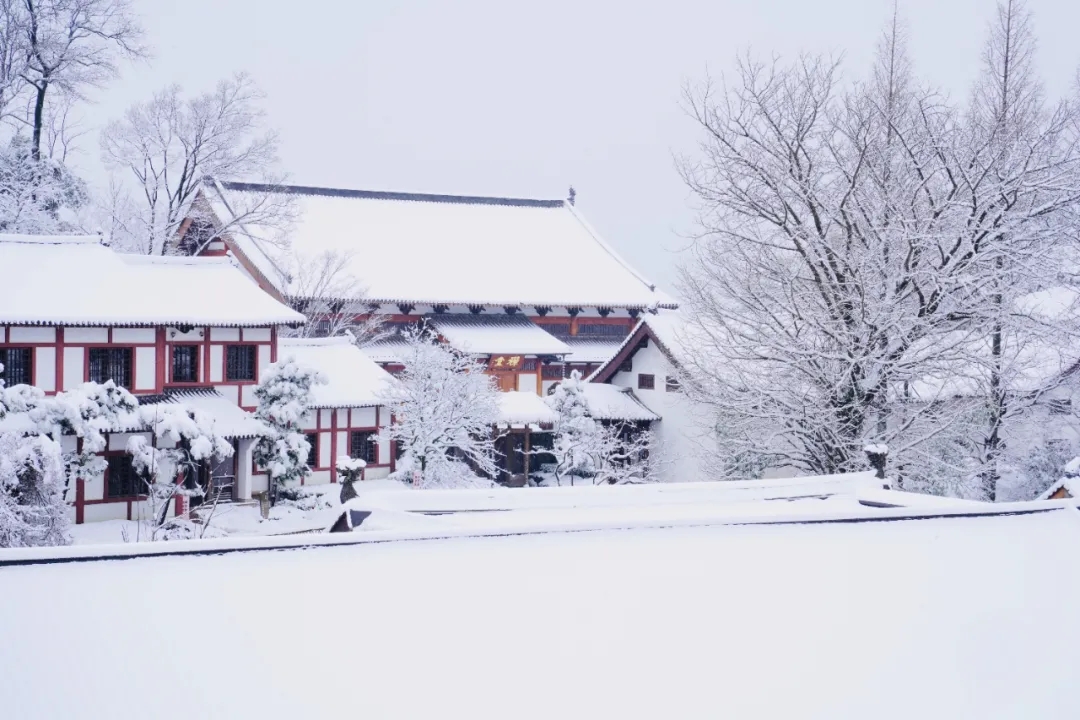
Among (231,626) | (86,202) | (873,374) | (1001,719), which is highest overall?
(86,202)

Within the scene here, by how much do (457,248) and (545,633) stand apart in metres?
29.1

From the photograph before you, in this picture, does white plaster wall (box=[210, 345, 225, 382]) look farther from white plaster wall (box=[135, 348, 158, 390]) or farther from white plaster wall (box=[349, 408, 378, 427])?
white plaster wall (box=[349, 408, 378, 427])

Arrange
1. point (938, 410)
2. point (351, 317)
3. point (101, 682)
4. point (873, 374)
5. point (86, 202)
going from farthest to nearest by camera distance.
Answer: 1. point (351, 317)
2. point (86, 202)
3. point (938, 410)
4. point (873, 374)
5. point (101, 682)

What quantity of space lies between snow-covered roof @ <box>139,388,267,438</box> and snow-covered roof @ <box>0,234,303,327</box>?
1.56 m

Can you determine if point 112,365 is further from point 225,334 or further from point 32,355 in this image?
point 225,334

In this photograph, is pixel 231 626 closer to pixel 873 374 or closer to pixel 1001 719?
pixel 1001 719

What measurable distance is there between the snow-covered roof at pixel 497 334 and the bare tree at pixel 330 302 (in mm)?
2089

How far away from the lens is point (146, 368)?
18578 millimetres

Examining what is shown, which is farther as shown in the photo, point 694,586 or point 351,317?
point 351,317

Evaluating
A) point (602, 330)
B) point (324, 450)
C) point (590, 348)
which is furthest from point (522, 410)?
point (602, 330)

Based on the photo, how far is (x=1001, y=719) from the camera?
166 inches

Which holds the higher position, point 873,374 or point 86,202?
point 86,202

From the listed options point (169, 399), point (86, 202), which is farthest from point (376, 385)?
point (86, 202)

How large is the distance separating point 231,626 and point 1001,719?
3.67 meters
